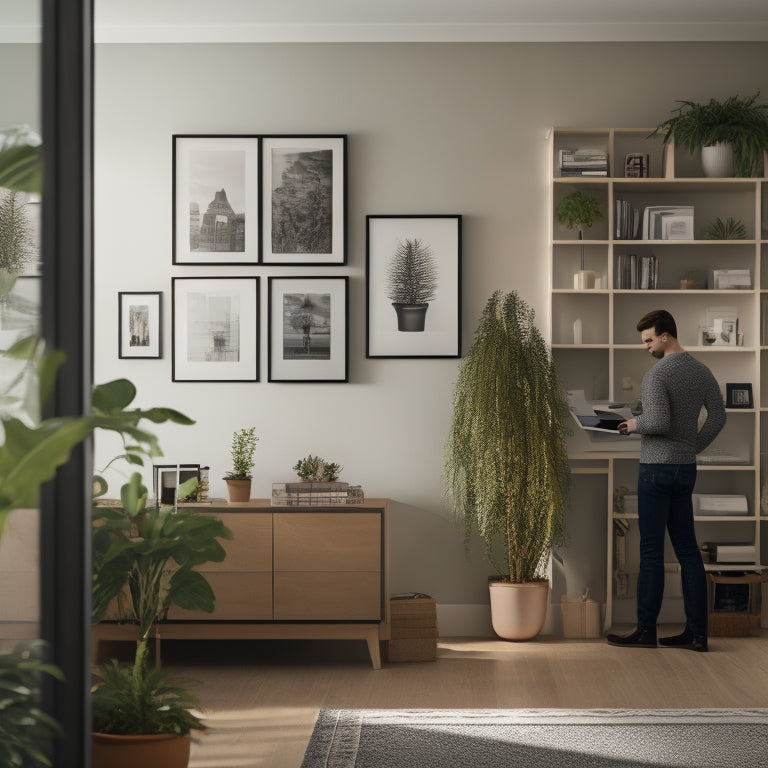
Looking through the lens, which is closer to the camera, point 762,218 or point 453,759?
point 453,759

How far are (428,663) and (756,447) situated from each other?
2.09 m

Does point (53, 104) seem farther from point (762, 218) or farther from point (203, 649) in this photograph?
point (762, 218)

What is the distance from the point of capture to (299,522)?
454 cm

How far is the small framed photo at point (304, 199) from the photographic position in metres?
5.18

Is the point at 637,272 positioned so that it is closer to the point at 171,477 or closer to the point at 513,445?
the point at 513,445

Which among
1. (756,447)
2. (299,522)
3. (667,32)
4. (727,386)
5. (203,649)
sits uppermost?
(667,32)

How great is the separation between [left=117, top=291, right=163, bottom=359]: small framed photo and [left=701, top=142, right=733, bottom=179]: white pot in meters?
3.03

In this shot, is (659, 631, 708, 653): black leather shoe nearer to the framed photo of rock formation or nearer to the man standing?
the man standing

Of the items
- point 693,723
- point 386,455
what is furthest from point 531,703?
point 386,455

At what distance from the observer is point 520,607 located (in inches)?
191

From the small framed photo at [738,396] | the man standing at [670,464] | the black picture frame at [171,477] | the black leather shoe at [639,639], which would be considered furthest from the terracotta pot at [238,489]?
the small framed photo at [738,396]

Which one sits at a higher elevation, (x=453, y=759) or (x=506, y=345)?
(x=506, y=345)

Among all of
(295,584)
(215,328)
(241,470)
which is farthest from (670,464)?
(215,328)

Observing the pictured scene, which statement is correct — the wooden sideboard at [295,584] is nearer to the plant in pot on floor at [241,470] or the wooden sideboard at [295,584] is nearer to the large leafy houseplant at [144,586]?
the plant in pot on floor at [241,470]
